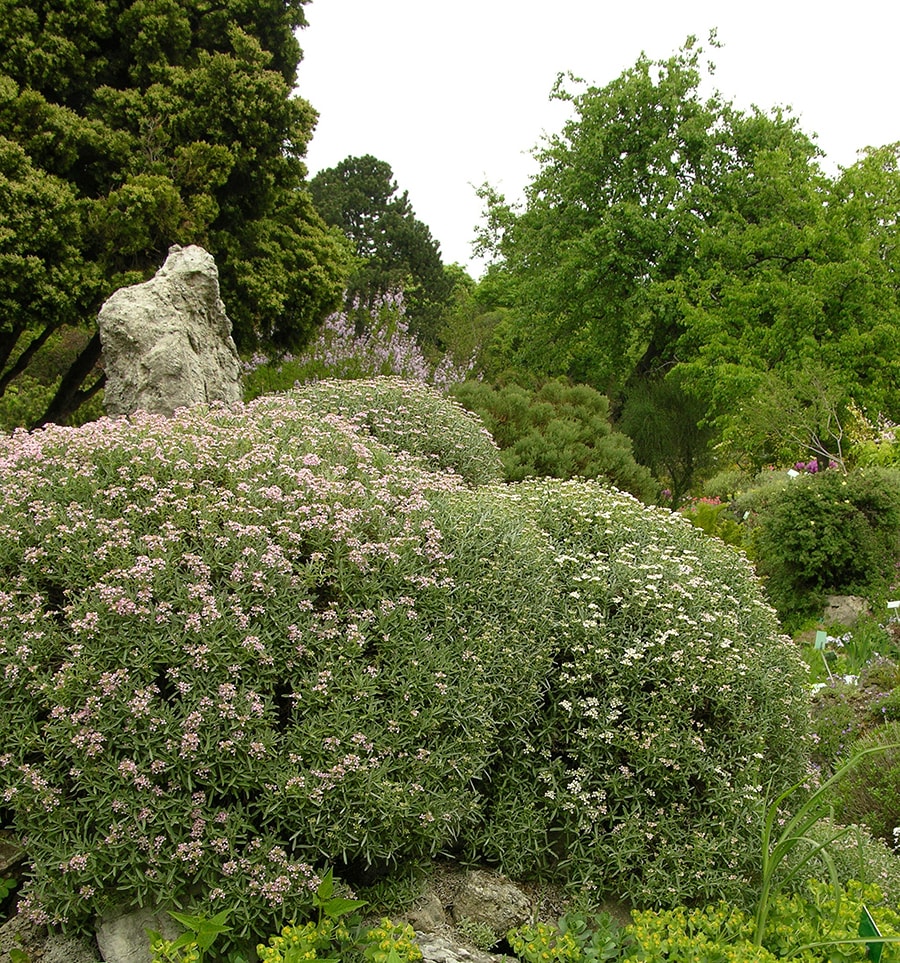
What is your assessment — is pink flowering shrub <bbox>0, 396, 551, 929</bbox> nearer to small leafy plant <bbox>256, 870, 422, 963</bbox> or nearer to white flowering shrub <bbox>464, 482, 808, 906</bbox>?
small leafy plant <bbox>256, 870, 422, 963</bbox>

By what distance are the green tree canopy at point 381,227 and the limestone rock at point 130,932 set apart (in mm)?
29480

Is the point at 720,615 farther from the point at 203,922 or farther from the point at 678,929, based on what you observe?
the point at 203,922

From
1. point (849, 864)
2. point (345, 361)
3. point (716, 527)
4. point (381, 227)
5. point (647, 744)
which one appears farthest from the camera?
point (381, 227)

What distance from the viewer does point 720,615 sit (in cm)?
362

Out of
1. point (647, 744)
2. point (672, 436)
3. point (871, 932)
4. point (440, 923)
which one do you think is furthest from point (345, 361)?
point (871, 932)

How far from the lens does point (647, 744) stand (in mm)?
3059

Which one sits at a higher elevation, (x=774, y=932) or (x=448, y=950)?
(x=774, y=932)

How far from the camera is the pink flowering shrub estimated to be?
2488 millimetres

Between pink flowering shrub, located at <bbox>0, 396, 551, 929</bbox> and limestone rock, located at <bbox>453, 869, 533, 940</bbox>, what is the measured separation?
0.27m

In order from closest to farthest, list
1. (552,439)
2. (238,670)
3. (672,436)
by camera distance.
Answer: (238,670) → (552,439) → (672,436)

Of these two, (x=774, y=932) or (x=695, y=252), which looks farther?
(x=695, y=252)

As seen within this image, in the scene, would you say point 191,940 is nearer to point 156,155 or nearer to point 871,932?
point 871,932

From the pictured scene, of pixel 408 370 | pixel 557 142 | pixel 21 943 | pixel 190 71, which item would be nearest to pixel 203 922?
pixel 21 943

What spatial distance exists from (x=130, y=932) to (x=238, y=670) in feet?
2.96
